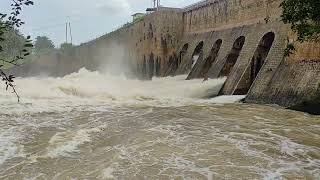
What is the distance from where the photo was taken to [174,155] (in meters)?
7.86

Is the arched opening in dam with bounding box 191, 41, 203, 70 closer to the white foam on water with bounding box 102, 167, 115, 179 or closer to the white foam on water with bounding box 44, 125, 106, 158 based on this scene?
the white foam on water with bounding box 44, 125, 106, 158

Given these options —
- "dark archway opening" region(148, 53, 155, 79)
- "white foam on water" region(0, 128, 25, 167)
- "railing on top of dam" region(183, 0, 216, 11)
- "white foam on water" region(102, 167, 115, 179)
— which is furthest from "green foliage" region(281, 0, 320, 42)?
"dark archway opening" region(148, 53, 155, 79)

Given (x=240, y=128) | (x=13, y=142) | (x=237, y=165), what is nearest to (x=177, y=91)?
(x=240, y=128)

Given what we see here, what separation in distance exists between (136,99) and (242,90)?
421cm

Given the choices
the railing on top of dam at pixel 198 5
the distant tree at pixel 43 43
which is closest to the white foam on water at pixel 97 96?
the railing on top of dam at pixel 198 5

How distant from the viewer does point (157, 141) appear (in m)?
8.98

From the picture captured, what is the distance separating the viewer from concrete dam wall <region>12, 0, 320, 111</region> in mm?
14484

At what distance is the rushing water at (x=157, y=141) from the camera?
7.00 m

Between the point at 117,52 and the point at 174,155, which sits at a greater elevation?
the point at 117,52

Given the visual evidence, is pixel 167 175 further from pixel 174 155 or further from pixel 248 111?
pixel 248 111

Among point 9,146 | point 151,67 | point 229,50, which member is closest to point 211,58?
point 229,50

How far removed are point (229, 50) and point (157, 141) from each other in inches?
504

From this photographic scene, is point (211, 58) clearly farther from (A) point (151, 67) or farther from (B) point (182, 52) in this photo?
(A) point (151, 67)

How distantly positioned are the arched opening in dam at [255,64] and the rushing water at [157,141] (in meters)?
2.07
